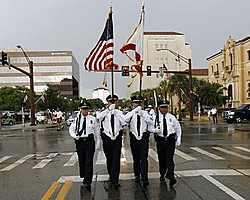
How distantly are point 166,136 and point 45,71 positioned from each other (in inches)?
4447

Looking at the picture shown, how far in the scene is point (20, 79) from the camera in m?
117

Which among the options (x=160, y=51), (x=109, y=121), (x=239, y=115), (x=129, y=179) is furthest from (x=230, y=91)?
(x=109, y=121)

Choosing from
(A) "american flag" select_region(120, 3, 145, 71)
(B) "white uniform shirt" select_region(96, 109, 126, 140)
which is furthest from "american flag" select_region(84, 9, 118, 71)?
(B) "white uniform shirt" select_region(96, 109, 126, 140)

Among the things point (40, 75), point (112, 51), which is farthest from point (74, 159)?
point (40, 75)

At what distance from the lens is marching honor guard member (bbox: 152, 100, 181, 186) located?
26.0 ft

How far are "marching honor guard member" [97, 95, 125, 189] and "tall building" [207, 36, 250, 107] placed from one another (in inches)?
2002

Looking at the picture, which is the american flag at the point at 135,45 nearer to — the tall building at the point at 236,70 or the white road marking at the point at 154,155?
the white road marking at the point at 154,155

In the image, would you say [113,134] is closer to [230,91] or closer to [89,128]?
[89,128]

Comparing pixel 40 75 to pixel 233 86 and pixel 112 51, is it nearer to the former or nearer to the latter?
pixel 233 86

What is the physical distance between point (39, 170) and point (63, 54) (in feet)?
363

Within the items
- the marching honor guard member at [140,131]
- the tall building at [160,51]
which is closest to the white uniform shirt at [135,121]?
the marching honor guard member at [140,131]

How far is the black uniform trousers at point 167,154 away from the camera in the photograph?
309 inches

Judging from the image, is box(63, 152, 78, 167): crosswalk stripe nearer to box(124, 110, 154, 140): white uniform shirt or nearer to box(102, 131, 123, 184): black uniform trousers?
box(102, 131, 123, 184): black uniform trousers

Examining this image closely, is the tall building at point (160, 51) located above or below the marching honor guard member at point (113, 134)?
above
